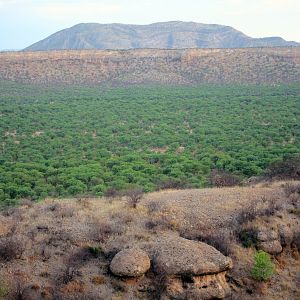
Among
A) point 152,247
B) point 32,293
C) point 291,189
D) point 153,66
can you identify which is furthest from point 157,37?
point 32,293

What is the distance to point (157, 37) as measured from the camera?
6132 inches

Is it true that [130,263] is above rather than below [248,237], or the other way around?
above

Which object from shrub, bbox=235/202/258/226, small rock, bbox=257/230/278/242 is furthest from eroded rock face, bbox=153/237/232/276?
shrub, bbox=235/202/258/226

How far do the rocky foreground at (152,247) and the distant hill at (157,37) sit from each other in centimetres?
13445

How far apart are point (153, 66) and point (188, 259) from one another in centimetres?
6960

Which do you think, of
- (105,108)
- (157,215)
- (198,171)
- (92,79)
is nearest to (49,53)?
(92,79)

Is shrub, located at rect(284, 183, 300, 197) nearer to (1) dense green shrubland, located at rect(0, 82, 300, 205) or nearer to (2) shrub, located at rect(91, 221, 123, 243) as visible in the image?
(1) dense green shrubland, located at rect(0, 82, 300, 205)

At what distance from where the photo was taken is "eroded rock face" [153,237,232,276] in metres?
10.3

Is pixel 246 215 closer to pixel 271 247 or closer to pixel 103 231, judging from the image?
pixel 271 247

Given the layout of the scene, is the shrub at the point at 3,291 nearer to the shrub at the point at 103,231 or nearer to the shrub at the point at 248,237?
the shrub at the point at 103,231

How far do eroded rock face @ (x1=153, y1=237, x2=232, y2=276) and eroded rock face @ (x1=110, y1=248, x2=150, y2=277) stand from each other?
0.30m

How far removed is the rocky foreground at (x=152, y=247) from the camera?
33.0 ft

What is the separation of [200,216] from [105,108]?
3819 centimetres

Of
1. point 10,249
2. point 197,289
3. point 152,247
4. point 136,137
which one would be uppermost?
point 10,249
